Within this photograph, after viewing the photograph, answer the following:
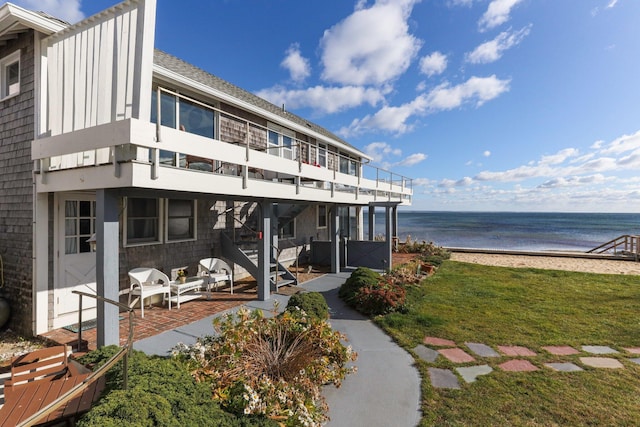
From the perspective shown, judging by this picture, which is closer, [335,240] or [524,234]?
[335,240]

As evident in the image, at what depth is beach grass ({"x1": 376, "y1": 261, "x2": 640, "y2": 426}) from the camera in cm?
392

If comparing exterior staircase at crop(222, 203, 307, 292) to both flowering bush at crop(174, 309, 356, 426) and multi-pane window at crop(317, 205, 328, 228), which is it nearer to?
flowering bush at crop(174, 309, 356, 426)

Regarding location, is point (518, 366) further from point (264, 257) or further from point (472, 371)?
point (264, 257)

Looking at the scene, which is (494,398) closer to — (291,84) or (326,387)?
(326,387)

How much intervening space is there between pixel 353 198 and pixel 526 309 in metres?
6.71

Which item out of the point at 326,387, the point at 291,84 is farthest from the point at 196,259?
the point at 291,84

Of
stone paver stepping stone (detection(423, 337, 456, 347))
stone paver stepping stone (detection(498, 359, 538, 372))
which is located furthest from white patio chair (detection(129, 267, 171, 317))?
stone paver stepping stone (detection(498, 359, 538, 372))

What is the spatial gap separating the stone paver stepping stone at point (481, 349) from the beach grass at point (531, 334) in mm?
168

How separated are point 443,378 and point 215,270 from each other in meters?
6.98

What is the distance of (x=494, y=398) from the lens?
4.19 meters

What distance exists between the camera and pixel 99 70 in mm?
5375

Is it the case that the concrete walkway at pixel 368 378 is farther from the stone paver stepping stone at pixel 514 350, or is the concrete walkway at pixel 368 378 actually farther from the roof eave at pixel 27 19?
the roof eave at pixel 27 19

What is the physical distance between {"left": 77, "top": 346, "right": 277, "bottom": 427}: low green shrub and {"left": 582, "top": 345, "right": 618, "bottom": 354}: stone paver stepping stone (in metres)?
6.14

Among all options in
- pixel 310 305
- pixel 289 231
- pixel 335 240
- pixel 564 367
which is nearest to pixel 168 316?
pixel 310 305
